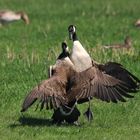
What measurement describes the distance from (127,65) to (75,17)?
11775 mm

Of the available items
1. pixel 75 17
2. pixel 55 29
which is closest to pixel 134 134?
pixel 55 29

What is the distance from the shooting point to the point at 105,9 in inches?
1166

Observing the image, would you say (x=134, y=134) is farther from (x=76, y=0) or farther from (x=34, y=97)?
(x=76, y=0)

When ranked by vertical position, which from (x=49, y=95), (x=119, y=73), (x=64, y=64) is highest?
(x=64, y=64)

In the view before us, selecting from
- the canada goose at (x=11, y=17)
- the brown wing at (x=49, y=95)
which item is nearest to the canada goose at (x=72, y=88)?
the brown wing at (x=49, y=95)

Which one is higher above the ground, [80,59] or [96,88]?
[80,59]

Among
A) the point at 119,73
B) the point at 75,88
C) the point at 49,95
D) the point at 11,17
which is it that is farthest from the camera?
the point at 11,17

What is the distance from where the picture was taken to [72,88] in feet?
35.1

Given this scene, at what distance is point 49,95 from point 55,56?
5543 millimetres

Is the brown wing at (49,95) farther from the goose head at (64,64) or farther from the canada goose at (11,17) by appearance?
the canada goose at (11,17)

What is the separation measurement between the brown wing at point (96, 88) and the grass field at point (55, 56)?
1.47 feet

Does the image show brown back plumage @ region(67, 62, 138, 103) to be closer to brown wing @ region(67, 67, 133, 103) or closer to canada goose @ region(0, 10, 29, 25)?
brown wing @ region(67, 67, 133, 103)

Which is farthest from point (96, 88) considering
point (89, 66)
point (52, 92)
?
point (52, 92)

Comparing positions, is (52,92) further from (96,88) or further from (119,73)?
(119,73)
